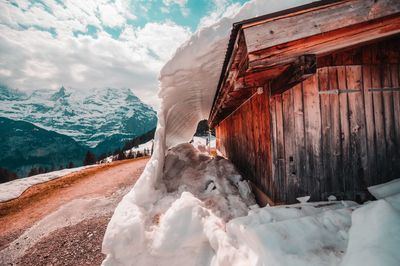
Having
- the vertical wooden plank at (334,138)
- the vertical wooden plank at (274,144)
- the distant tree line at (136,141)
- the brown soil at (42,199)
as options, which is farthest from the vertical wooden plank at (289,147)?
the distant tree line at (136,141)

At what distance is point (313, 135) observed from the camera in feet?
13.7

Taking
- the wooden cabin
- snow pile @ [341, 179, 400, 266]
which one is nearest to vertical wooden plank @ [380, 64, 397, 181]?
the wooden cabin

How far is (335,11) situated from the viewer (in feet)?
9.92

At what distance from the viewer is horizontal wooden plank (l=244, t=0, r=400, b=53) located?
9.78 feet

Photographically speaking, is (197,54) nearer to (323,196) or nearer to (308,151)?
(308,151)

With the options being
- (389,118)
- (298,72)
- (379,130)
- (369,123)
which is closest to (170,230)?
(298,72)

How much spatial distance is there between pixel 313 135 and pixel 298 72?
1.48 meters

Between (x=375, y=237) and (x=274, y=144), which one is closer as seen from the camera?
(x=375, y=237)

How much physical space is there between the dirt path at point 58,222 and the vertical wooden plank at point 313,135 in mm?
5696

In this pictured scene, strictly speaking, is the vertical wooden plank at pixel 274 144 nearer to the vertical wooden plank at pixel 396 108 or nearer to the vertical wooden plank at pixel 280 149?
the vertical wooden plank at pixel 280 149

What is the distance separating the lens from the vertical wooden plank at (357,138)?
4.20 metres

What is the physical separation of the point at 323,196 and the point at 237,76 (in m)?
2.70

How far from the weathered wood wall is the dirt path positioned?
5565 mm

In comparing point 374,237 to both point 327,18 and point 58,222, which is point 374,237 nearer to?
point 327,18
